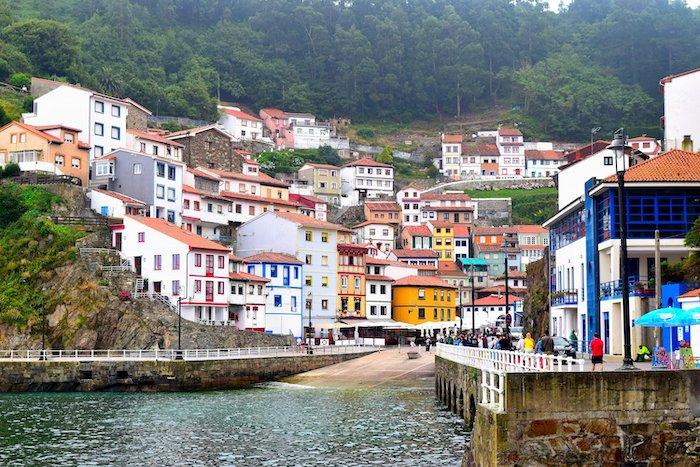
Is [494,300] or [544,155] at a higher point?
[544,155]

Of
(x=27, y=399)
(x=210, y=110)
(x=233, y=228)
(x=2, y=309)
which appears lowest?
(x=27, y=399)

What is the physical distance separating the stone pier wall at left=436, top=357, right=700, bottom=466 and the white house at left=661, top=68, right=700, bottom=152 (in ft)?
153

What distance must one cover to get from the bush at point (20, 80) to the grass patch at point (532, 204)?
70.3 metres

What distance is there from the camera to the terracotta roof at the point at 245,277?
297 feet

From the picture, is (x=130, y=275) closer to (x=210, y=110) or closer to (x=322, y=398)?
(x=322, y=398)

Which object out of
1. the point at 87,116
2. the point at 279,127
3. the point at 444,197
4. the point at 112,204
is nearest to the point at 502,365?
the point at 112,204

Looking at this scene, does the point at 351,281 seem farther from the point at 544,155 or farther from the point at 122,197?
the point at 544,155

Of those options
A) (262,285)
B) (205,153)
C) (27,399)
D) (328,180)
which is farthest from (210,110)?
(27,399)

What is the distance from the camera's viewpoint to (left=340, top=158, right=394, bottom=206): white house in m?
164

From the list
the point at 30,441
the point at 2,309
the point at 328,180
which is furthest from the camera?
the point at 328,180

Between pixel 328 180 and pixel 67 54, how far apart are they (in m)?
40.7

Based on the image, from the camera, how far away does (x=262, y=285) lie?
3733 inches

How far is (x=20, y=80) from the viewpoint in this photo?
130 meters

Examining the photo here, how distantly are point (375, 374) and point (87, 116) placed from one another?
44.5 metres
